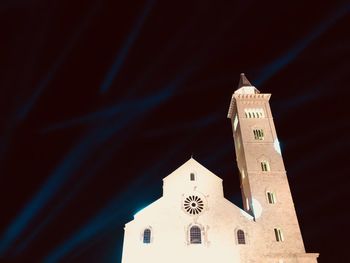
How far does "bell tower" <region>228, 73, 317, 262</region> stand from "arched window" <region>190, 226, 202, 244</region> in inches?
223

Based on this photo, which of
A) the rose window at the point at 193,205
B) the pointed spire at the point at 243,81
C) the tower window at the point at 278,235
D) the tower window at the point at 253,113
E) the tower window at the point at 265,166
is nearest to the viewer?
the tower window at the point at 278,235

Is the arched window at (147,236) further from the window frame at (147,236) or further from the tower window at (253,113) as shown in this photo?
the tower window at (253,113)

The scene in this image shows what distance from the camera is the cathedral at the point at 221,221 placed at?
2834 centimetres

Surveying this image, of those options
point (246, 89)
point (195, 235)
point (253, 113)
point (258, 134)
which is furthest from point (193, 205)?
point (246, 89)

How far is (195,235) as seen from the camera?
2966 cm

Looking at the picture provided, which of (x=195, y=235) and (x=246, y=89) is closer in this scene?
(x=195, y=235)

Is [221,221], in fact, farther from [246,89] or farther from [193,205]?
[246,89]

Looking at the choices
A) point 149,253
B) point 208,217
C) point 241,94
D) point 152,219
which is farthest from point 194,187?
point 241,94

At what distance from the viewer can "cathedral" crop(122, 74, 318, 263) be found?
2834cm

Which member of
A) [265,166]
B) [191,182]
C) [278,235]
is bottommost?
[278,235]

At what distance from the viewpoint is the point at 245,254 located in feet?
93.1

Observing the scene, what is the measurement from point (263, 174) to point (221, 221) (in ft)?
25.0

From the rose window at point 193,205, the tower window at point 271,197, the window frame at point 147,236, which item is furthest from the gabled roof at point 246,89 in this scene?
the window frame at point 147,236

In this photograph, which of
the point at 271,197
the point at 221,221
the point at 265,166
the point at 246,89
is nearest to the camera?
the point at 221,221
